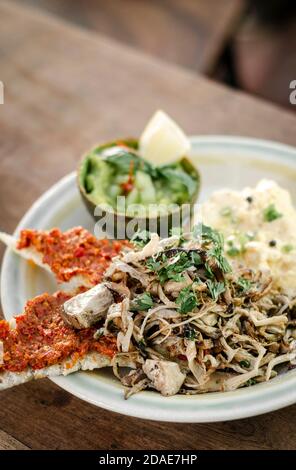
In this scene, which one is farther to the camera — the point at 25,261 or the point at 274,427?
the point at 25,261

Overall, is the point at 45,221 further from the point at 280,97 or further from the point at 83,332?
the point at 280,97

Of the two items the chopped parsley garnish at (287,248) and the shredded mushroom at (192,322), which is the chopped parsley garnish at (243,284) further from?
the chopped parsley garnish at (287,248)

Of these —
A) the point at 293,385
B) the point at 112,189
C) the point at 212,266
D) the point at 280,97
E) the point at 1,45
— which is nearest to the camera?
the point at 293,385

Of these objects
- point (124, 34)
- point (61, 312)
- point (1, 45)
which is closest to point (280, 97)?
point (124, 34)

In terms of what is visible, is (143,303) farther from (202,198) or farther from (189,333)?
(202,198)

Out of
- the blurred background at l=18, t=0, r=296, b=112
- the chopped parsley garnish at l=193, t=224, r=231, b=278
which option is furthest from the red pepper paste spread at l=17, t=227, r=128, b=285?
the blurred background at l=18, t=0, r=296, b=112

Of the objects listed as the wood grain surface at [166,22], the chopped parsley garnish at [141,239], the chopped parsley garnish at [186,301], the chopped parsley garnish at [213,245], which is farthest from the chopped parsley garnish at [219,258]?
the wood grain surface at [166,22]
